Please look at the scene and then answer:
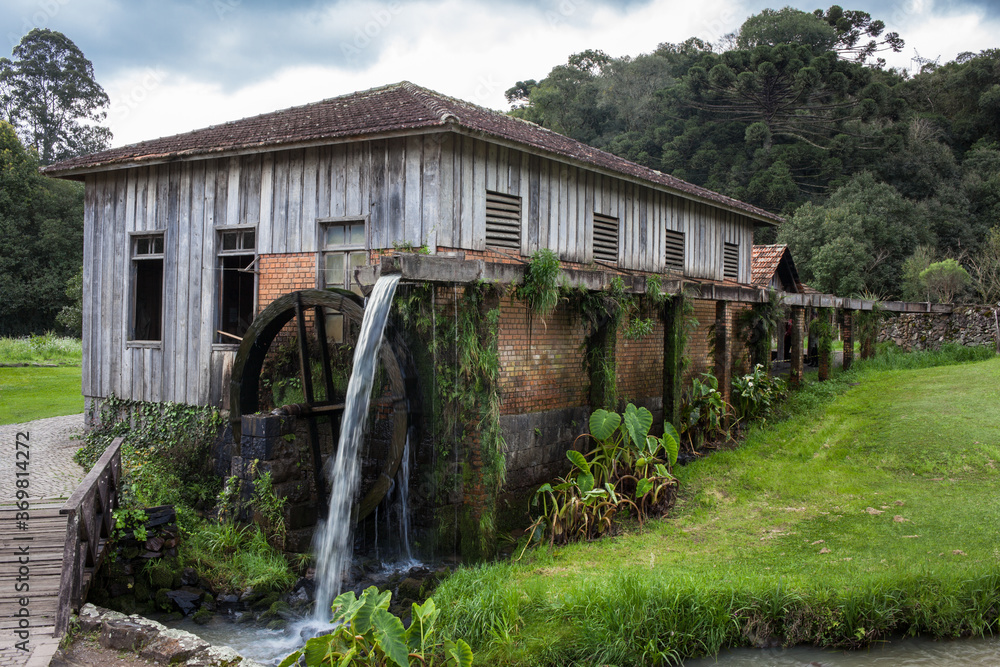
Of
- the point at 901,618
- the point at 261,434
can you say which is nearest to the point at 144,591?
the point at 261,434

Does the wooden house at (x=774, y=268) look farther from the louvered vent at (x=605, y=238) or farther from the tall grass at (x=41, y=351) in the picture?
the tall grass at (x=41, y=351)

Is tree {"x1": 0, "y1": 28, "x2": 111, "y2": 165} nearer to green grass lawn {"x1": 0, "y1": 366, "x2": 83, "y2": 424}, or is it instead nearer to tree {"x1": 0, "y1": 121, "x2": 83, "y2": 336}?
tree {"x1": 0, "y1": 121, "x2": 83, "y2": 336}

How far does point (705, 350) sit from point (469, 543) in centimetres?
710

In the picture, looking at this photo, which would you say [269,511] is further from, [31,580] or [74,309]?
[74,309]

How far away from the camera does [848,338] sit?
1680cm

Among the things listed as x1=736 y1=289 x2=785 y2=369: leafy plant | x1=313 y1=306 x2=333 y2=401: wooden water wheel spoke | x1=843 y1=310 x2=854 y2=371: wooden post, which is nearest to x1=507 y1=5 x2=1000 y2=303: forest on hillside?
x1=843 y1=310 x2=854 y2=371: wooden post

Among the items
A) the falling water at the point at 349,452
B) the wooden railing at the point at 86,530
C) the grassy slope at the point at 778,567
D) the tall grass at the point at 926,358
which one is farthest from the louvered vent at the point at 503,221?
the tall grass at the point at 926,358

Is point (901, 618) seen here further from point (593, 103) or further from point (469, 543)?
point (593, 103)

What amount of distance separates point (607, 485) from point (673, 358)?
285cm

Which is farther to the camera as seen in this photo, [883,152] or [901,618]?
[883,152]

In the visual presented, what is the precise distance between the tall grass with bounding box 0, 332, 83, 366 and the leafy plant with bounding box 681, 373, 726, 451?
17156 mm

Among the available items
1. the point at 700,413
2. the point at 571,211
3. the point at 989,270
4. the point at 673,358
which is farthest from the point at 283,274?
the point at 989,270

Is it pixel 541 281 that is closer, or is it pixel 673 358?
pixel 541 281

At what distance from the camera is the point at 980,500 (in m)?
7.39
